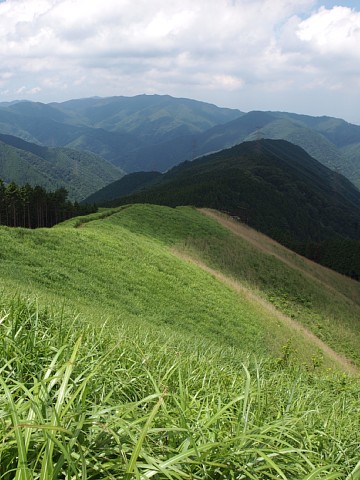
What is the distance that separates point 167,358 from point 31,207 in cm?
6770

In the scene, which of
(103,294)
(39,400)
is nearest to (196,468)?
(39,400)

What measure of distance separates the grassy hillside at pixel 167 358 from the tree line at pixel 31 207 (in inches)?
1094

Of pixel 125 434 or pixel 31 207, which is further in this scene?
pixel 31 207

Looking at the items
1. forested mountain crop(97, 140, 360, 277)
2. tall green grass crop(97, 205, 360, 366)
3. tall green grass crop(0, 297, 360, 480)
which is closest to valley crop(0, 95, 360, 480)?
tall green grass crop(0, 297, 360, 480)

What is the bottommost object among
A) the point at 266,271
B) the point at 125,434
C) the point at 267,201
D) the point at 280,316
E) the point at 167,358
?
the point at 280,316

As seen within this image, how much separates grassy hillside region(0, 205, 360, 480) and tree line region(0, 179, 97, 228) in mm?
27777

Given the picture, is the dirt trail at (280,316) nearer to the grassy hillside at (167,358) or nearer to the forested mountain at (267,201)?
the grassy hillside at (167,358)

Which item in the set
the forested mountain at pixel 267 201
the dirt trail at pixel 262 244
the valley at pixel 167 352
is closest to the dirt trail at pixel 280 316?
the valley at pixel 167 352

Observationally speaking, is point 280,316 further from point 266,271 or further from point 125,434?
point 125,434

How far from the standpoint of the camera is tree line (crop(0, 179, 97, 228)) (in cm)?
6303

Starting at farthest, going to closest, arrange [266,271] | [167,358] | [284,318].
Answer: [266,271] → [284,318] → [167,358]

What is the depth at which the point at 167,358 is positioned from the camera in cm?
506

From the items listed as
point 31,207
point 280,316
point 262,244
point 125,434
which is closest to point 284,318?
point 280,316

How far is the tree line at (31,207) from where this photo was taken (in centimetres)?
6303
